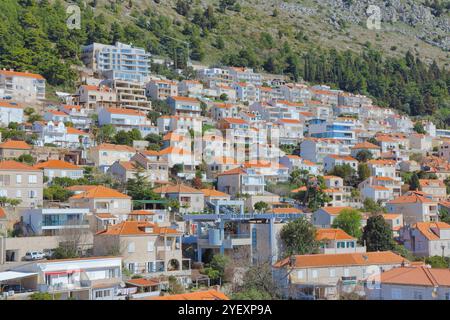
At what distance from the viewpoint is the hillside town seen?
20.2 meters

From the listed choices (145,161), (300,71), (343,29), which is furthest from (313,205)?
(343,29)

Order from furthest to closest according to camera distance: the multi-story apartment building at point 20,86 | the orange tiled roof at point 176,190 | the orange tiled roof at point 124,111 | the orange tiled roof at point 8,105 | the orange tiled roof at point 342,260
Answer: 1. the multi-story apartment building at point 20,86
2. the orange tiled roof at point 124,111
3. the orange tiled roof at point 8,105
4. the orange tiled roof at point 176,190
5. the orange tiled roof at point 342,260

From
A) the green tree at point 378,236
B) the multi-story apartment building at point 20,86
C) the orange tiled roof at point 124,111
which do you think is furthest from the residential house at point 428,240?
the multi-story apartment building at point 20,86

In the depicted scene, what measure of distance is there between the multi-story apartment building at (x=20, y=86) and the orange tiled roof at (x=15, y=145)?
407 inches

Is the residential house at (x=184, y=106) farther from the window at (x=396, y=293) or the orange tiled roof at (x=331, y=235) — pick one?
the window at (x=396, y=293)

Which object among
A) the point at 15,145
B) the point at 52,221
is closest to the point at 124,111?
the point at 15,145

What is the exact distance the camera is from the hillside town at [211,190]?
66.4 feet

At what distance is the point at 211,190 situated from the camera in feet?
112

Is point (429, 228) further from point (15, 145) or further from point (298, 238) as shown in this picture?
point (15, 145)

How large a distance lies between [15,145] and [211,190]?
10098 millimetres

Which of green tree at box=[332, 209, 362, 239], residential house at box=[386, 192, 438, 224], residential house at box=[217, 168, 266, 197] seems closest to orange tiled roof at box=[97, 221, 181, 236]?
green tree at box=[332, 209, 362, 239]

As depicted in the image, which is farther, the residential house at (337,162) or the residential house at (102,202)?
the residential house at (337,162)

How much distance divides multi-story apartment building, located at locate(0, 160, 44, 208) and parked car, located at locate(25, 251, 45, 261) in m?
5.57

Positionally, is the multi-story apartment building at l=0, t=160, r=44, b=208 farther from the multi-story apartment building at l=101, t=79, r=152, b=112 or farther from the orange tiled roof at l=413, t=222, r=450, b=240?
the multi-story apartment building at l=101, t=79, r=152, b=112
